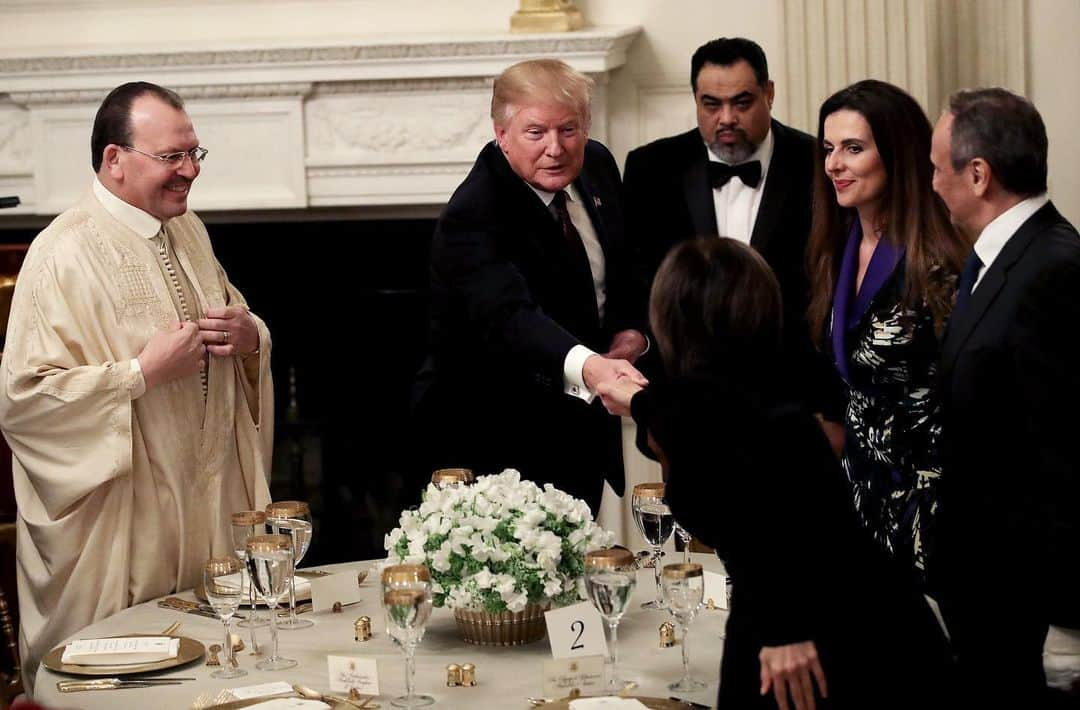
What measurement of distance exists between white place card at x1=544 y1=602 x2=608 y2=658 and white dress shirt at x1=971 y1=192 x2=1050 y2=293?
35.1 inches

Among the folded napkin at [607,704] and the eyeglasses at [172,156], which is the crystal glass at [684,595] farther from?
the eyeglasses at [172,156]

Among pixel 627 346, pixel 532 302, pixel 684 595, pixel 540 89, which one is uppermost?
pixel 540 89

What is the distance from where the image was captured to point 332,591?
110 inches

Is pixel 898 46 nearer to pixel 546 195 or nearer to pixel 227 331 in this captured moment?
pixel 546 195

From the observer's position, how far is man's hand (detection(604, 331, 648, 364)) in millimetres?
3371

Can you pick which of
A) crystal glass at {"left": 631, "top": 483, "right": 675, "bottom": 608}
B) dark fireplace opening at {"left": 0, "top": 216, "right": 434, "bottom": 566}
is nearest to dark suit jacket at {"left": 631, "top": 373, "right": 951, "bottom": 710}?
crystal glass at {"left": 631, "top": 483, "right": 675, "bottom": 608}

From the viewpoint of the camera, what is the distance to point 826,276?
10.7ft

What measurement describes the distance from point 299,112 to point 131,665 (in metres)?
3.14

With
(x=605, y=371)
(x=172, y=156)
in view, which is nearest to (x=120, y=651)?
(x=605, y=371)

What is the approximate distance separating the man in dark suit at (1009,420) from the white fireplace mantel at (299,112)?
102 inches

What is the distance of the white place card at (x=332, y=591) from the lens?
2781mm

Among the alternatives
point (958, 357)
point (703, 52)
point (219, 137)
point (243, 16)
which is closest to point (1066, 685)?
point (958, 357)

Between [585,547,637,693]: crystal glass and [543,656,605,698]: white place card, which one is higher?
[585,547,637,693]: crystal glass

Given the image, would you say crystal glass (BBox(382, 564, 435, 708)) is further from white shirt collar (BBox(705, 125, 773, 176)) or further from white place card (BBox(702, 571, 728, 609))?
white shirt collar (BBox(705, 125, 773, 176))
